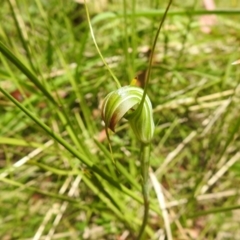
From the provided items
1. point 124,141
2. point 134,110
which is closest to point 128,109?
point 134,110

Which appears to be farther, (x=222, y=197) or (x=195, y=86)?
(x=195, y=86)

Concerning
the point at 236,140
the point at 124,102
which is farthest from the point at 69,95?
the point at 124,102

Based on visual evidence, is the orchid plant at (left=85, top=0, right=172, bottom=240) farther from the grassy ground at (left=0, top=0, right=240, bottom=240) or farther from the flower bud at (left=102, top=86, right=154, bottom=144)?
the grassy ground at (left=0, top=0, right=240, bottom=240)

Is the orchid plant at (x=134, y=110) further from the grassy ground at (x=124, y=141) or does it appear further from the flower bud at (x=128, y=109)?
the grassy ground at (x=124, y=141)

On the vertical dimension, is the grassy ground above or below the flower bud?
above

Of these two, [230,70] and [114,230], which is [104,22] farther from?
[114,230]

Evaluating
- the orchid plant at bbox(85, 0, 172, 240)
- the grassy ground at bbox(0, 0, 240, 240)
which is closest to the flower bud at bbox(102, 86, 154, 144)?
the orchid plant at bbox(85, 0, 172, 240)

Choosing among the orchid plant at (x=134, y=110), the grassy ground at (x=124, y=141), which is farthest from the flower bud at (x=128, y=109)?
the grassy ground at (x=124, y=141)

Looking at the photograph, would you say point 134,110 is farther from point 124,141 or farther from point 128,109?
point 124,141
